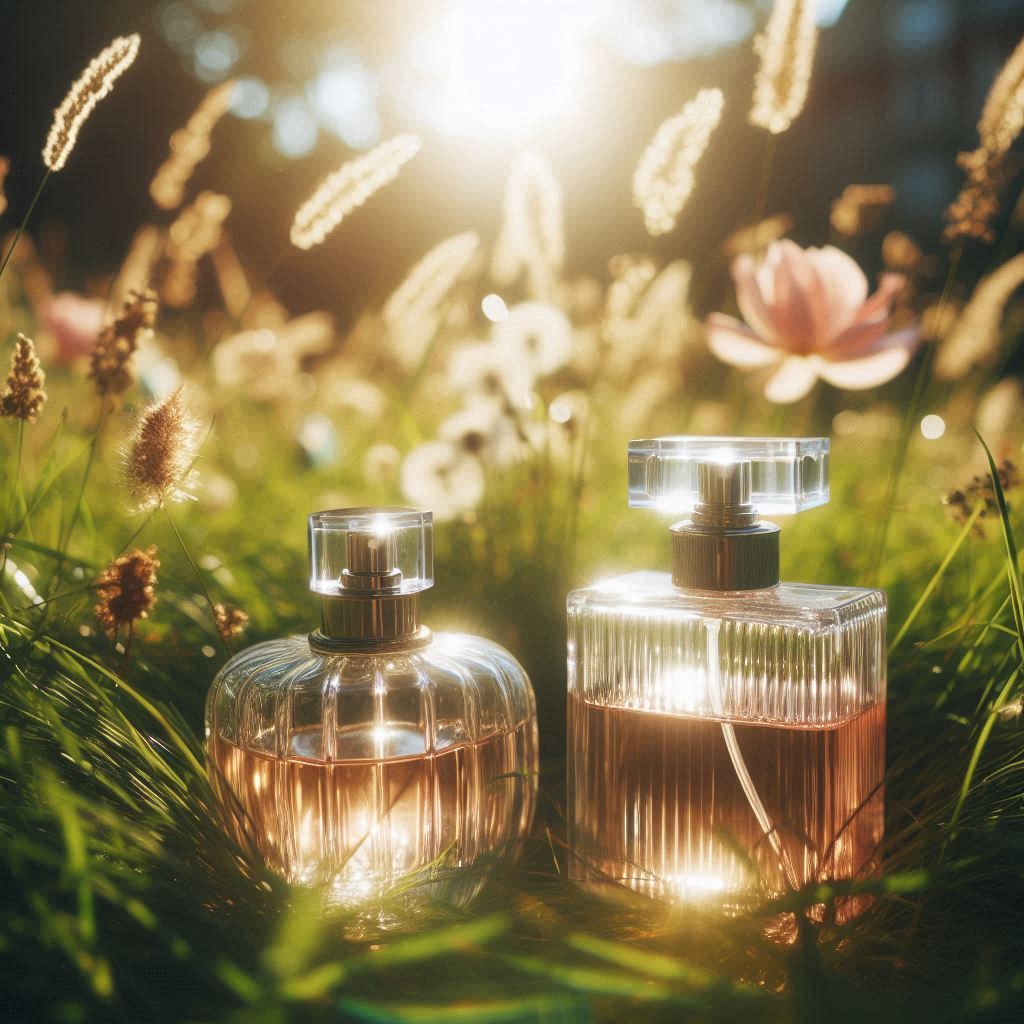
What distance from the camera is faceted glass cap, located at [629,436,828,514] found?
63cm

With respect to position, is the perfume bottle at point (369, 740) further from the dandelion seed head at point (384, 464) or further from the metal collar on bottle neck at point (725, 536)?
the dandelion seed head at point (384, 464)

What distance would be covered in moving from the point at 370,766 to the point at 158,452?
228 millimetres

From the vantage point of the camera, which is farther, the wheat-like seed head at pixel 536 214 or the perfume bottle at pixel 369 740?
the wheat-like seed head at pixel 536 214

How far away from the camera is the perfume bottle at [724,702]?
1.98ft

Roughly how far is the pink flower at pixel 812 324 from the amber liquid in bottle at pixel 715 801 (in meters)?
0.26

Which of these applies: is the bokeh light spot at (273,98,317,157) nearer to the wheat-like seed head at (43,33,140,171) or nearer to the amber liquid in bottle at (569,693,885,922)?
the wheat-like seed head at (43,33,140,171)

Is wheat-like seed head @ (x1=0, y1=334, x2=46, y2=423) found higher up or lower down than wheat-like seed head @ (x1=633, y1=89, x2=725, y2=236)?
lower down

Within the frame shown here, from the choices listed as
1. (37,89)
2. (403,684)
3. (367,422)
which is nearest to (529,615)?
(403,684)

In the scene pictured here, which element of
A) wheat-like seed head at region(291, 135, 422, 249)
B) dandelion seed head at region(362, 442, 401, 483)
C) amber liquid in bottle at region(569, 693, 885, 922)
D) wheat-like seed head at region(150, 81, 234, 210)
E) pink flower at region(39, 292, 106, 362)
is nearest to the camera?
amber liquid in bottle at region(569, 693, 885, 922)

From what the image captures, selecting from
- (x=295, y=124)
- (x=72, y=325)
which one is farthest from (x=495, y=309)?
(x=295, y=124)

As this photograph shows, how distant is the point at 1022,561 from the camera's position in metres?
0.86

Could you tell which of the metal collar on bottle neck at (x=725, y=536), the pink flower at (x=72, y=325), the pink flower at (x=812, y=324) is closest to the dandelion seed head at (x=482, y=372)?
the pink flower at (x=812, y=324)

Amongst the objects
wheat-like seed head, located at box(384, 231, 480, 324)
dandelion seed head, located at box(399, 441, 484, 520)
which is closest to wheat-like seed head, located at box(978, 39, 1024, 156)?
wheat-like seed head, located at box(384, 231, 480, 324)

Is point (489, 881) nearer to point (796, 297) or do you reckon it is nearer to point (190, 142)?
point (796, 297)
